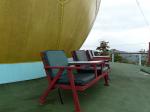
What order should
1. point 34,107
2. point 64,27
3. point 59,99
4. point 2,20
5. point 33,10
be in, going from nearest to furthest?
1. point 34,107
2. point 59,99
3. point 2,20
4. point 33,10
5. point 64,27

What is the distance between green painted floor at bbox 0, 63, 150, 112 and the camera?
3.88 metres

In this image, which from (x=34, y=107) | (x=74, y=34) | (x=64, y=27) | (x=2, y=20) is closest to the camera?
(x=34, y=107)

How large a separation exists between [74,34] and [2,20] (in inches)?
104

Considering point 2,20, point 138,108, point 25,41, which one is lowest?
point 138,108

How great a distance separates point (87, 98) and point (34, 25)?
191 cm

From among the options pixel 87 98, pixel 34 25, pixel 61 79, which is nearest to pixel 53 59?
pixel 61 79

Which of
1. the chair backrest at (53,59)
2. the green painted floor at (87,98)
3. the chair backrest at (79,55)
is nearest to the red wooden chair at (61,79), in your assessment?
the chair backrest at (53,59)

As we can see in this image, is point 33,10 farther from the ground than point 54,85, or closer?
farther from the ground

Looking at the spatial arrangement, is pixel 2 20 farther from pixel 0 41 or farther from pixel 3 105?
pixel 3 105

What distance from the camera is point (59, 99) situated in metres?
4.33

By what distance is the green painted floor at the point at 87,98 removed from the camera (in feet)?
12.7

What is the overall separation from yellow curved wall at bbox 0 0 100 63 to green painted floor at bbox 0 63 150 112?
678mm

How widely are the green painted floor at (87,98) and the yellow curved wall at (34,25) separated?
26.7 inches

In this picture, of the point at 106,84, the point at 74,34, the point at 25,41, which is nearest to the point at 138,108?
the point at 106,84
